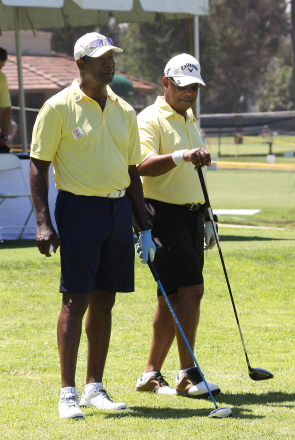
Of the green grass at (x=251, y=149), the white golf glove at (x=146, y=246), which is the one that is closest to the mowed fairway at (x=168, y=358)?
the white golf glove at (x=146, y=246)

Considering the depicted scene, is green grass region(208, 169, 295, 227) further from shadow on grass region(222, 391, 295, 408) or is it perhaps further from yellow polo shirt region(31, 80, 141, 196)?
yellow polo shirt region(31, 80, 141, 196)

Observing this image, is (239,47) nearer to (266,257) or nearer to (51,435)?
(266,257)

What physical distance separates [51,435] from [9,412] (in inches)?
19.7

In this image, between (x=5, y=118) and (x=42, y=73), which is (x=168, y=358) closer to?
(x=5, y=118)

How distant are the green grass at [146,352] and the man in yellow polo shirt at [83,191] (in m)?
0.27

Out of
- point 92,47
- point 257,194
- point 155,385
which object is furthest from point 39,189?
point 257,194

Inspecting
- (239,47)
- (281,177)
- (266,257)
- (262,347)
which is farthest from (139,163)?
(239,47)

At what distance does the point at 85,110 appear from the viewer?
421 centimetres

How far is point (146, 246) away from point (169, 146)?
643 mm

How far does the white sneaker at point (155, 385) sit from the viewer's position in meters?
4.71

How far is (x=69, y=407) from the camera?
411cm

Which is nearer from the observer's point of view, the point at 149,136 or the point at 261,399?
the point at 261,399

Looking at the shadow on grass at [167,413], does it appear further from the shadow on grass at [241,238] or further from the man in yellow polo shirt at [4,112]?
the man in yellow polo shirt at [4,112]

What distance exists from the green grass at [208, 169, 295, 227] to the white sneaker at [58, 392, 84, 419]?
8.19 m
